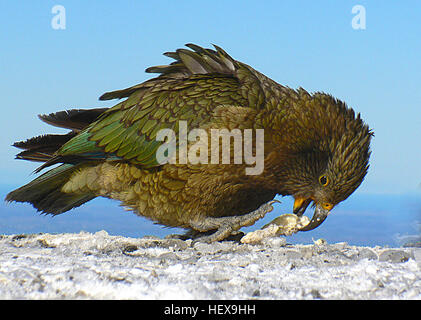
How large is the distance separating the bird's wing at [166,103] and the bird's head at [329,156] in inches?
25.8

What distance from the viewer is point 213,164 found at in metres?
4.65

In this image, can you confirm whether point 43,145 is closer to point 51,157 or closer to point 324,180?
point 51,157

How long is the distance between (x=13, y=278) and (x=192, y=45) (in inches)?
135

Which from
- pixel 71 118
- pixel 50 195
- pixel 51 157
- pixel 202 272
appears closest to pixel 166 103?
pixel 71 118

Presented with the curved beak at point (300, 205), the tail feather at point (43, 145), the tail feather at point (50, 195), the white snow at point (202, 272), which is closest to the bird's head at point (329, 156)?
the curved beak at point (300, 205)

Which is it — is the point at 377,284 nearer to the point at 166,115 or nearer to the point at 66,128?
the point at 166,115

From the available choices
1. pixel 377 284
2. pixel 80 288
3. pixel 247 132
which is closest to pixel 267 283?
pixel 377 284

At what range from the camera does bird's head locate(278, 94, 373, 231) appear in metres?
4.83

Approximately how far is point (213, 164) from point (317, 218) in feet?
4.48

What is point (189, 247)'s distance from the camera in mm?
4996

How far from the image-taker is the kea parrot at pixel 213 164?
4.79 meters

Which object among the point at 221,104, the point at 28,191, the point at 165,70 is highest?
the point at 165,70
